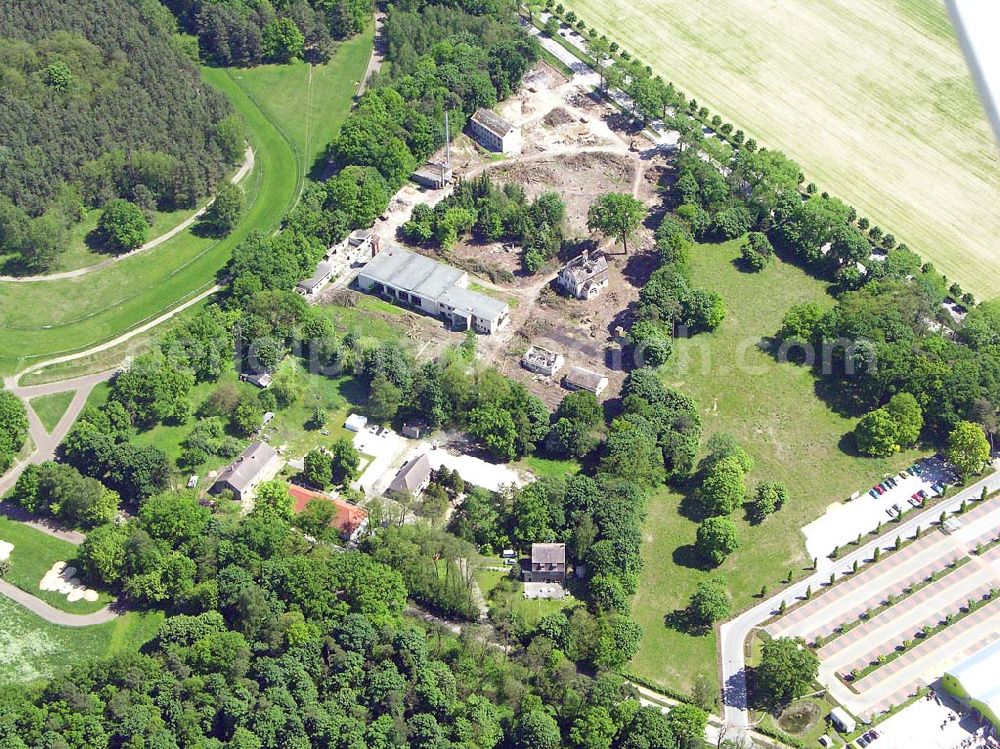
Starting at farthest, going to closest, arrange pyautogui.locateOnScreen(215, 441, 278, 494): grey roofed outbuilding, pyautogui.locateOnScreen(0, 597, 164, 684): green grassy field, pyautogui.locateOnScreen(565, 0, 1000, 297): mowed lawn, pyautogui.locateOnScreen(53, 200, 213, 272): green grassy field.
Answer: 1. pyautogui.locateOnScreen(565, 0, 1000, 297): mowed lawn
2. pyautogui.locateOnScreen(53, 200, 213, 272): green grassy field
3. pyautogui.locateOnScreen(215, 441, 278, 494): grey roofed outbuilding
4. pyautogui.locateOnScreen(0, 597, 164, 684): green grassy field

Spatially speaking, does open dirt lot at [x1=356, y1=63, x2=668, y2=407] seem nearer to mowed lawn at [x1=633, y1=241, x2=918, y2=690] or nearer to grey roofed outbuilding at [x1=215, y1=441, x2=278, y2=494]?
mowed lawn at [x1=633, y1=241, x2=918, y2=690]

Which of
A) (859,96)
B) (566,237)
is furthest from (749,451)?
(859,96)

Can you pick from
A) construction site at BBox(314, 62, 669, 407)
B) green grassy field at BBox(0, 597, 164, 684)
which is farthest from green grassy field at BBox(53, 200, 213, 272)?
green grassy field at BBox(0, 597, 164, 684)

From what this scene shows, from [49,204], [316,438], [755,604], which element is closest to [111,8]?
[49,204]

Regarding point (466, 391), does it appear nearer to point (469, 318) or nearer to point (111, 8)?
point (469, 318)

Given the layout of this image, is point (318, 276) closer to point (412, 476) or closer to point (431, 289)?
point (431, 289)

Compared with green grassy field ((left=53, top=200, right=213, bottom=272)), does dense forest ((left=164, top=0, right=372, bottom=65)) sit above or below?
above

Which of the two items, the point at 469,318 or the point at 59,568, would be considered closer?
the point at 59,568
